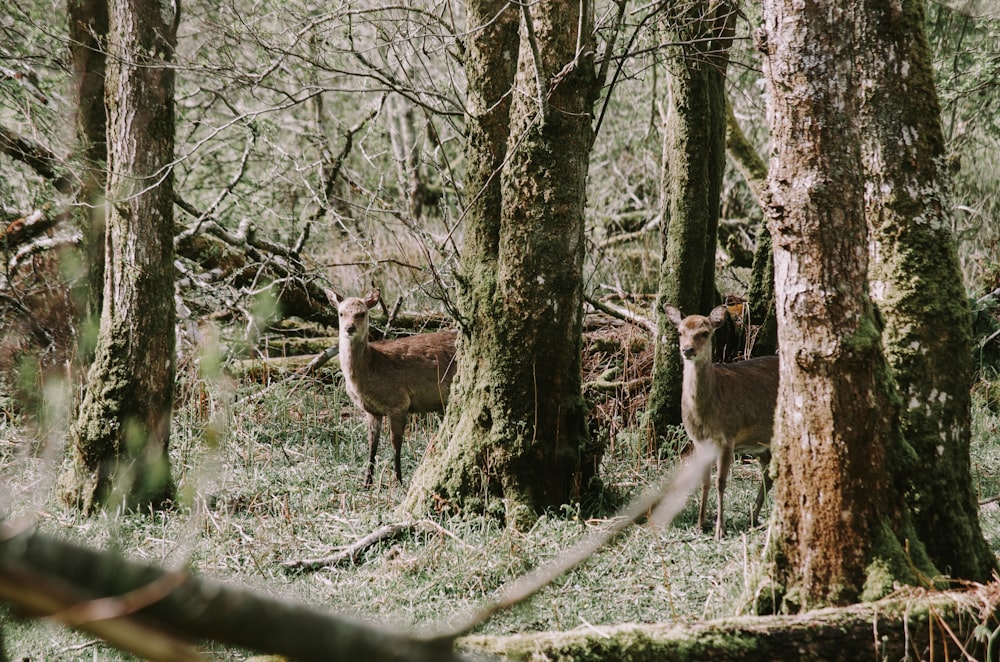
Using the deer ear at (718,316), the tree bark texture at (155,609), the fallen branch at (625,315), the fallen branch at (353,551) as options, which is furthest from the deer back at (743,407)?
the tree bark texture at (155,609)

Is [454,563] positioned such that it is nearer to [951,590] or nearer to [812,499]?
[812,499]

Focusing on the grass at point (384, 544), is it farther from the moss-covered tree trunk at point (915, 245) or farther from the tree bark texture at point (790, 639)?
the moss-covered tree trunk at point (915, 245)

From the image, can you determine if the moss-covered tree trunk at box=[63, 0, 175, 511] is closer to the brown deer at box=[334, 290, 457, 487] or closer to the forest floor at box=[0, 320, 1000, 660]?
the forest floor at box=[0, 320, 1000, 660]

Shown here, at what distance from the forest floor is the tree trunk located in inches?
54.9

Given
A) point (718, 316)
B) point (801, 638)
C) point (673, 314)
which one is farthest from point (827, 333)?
point (673, 314)

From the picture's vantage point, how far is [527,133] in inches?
243

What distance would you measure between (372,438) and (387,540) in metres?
2.56

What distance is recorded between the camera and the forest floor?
183 inches

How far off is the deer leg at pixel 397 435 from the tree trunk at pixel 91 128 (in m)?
2.76

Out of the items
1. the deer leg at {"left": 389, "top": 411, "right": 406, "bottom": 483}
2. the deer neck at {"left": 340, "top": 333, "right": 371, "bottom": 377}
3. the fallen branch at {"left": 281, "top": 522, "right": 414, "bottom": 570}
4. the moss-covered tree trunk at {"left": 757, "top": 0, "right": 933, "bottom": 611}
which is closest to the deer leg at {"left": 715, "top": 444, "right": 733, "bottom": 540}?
the fallen branch at {"left": 281, "top": 522, "right": 414, "bottom": 570}

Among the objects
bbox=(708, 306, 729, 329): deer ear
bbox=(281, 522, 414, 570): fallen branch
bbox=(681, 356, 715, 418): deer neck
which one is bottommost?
bbox=(281, 522, 414, 570): fallen branch

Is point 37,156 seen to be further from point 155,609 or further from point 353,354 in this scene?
point 155,609

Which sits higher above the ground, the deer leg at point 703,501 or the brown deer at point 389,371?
the brown deer at point 389,371

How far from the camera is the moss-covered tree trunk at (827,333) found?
376 centimetres
